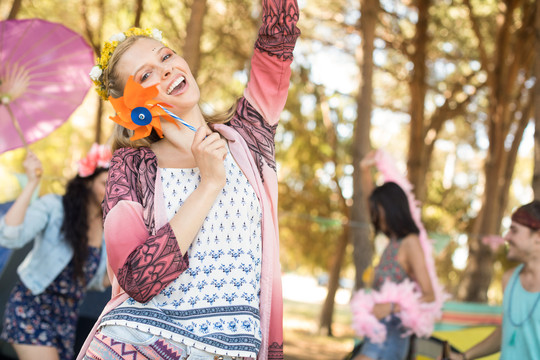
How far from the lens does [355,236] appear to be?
7754 mm

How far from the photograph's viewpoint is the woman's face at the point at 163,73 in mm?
1799

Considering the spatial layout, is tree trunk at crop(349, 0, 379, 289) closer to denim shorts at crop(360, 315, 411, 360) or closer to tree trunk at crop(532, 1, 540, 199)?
tree trunk at crop(532, 1, 540, 199)

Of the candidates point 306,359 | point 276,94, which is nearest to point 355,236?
point 306,359

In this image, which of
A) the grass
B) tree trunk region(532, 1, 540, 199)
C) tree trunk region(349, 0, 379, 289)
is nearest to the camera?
tree trunk region(532, 1, 540, 199)

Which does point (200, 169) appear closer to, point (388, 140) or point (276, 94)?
point (276, 94)

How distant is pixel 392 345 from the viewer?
4.05 m

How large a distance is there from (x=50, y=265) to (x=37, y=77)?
1.29m

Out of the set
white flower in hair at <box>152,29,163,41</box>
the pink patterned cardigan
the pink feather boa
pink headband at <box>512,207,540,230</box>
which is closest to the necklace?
pink headband at <box>512,207,540,230</box>

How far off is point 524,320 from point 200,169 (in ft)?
7.48

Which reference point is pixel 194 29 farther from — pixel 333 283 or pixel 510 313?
pixel 333 283

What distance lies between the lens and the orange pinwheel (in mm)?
1742

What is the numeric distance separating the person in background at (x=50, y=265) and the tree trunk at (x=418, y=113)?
7.15 metres

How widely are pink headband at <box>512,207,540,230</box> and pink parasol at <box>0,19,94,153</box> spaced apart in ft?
8.94

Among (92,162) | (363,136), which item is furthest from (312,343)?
(92,162)
